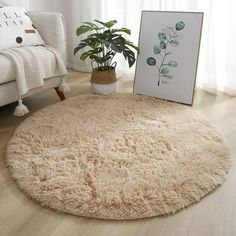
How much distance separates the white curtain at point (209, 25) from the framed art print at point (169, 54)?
0.96 ft

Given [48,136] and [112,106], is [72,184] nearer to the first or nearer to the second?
[48,136]

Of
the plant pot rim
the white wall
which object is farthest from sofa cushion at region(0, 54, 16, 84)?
the white wall

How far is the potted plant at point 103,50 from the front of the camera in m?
2.28

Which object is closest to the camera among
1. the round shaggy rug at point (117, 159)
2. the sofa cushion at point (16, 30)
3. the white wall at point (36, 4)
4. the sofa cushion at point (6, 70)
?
the round shaggy rug at point (117, 159)

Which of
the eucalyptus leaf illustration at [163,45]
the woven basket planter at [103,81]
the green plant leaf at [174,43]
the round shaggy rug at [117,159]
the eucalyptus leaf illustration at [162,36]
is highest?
the eucalyptus leaf illustration at [162,36]

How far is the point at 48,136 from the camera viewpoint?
5.87 feet

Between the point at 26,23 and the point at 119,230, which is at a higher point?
the point at 26,23

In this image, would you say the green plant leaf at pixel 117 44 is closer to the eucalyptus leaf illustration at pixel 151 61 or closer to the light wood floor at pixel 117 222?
the eucalyptus leaf illustration at pixel 151 61

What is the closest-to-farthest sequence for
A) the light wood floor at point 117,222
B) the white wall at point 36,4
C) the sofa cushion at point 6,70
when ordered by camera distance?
the light wood floor at point 117,222 → the sofa cushion at point 6,70 → the white wall at point 36,4

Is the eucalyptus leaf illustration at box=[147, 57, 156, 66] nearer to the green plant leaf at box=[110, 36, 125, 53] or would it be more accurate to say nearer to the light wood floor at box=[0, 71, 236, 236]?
the green plant leaf at box=[110, 36, 125, 53]

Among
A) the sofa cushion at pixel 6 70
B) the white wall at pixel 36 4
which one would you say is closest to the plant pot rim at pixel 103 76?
the sofa cushion at pixel 6 70

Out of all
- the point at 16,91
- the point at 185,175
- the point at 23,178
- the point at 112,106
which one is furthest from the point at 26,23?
the point at 185,175

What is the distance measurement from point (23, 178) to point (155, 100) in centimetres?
126

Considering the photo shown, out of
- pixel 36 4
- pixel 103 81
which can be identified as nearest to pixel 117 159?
pixel 103 81
